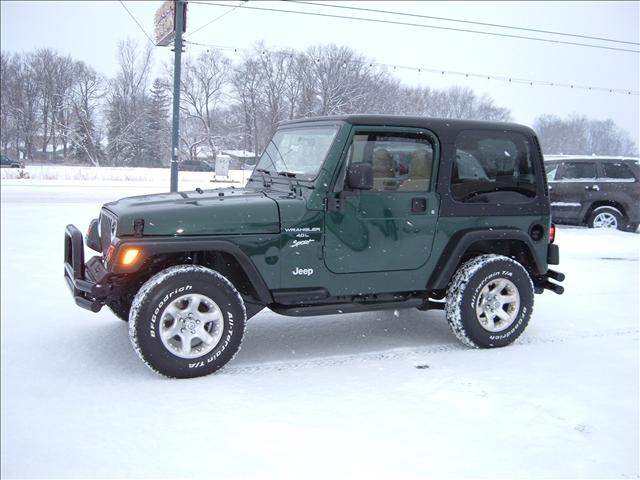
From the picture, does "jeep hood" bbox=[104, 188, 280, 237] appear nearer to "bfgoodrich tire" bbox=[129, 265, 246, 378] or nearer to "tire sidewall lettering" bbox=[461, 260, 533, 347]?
"bfgoodrich tire" bbox=[129, 265, 246, 378]

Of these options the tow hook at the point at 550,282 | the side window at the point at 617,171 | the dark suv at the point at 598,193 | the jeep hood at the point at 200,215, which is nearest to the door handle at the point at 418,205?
the jeep hood at the point at 200,215

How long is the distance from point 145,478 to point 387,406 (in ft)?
5.30

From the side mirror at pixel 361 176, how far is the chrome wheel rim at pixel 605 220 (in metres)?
10.4

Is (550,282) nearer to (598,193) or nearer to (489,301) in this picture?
(489,301)

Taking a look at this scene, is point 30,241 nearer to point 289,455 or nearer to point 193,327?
point 193,327

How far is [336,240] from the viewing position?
4668mm

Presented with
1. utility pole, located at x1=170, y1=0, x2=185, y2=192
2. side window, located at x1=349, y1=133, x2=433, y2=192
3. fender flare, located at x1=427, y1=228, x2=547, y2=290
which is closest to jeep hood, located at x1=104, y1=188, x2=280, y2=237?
side window, located at x1=349, y1=133, x2=433, y2=192

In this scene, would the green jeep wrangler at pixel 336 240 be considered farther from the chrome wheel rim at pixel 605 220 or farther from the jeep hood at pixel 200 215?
the chrome wheel rim at pixel 605 220

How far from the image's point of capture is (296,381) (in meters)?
4.30

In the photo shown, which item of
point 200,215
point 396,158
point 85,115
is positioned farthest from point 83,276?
point 85,115

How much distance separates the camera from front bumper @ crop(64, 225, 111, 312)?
4.24 meters

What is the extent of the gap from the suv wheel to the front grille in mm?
11405

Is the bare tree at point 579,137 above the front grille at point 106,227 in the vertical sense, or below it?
above

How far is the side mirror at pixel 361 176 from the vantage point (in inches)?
176
